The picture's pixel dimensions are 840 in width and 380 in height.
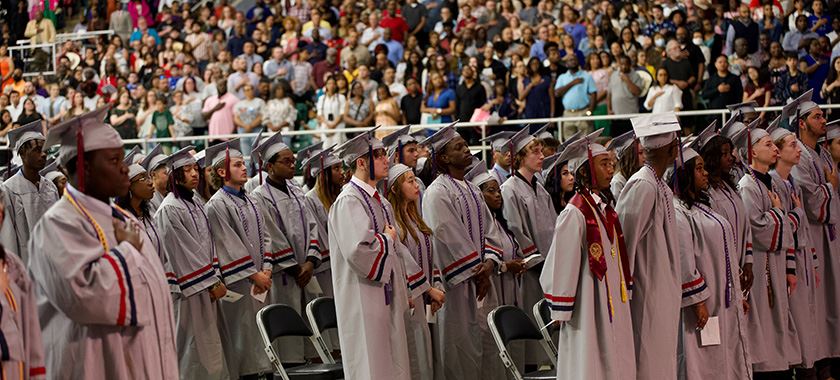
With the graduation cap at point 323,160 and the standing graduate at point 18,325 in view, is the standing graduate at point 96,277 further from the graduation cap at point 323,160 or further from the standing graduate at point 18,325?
the graduation cap at point 323,160

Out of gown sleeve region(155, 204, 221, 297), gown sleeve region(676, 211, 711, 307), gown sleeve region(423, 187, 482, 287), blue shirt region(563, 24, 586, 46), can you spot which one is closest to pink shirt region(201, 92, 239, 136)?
blue shirt region(563, 24, 586, 46)

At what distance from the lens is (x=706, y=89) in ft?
54.5

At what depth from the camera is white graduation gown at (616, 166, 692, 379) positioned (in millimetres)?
8320

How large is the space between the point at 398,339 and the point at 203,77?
14.2 metres

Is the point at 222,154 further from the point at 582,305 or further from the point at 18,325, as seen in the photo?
the point at 18,325

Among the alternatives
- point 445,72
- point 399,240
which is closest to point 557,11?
point 445,72

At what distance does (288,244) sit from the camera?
11.1m

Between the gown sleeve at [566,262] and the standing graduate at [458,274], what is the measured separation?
80.2 inches

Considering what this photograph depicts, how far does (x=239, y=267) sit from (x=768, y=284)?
4.32 m

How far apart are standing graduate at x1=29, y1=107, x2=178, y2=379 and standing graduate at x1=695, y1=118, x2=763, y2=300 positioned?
4.94 metres

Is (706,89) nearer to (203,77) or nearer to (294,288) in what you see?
(294,288)

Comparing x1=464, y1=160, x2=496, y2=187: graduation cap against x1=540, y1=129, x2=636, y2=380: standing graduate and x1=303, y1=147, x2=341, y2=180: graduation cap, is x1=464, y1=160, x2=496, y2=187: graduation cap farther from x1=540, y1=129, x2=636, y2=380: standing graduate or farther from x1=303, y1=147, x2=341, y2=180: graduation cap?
x1=540, y1=129, x2=636, y2=380: standing graduate

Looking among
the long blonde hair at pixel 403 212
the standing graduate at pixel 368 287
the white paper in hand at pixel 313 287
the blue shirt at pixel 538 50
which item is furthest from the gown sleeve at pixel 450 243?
the blue shirt at pixel 538 50

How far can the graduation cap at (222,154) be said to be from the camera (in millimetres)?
10742
